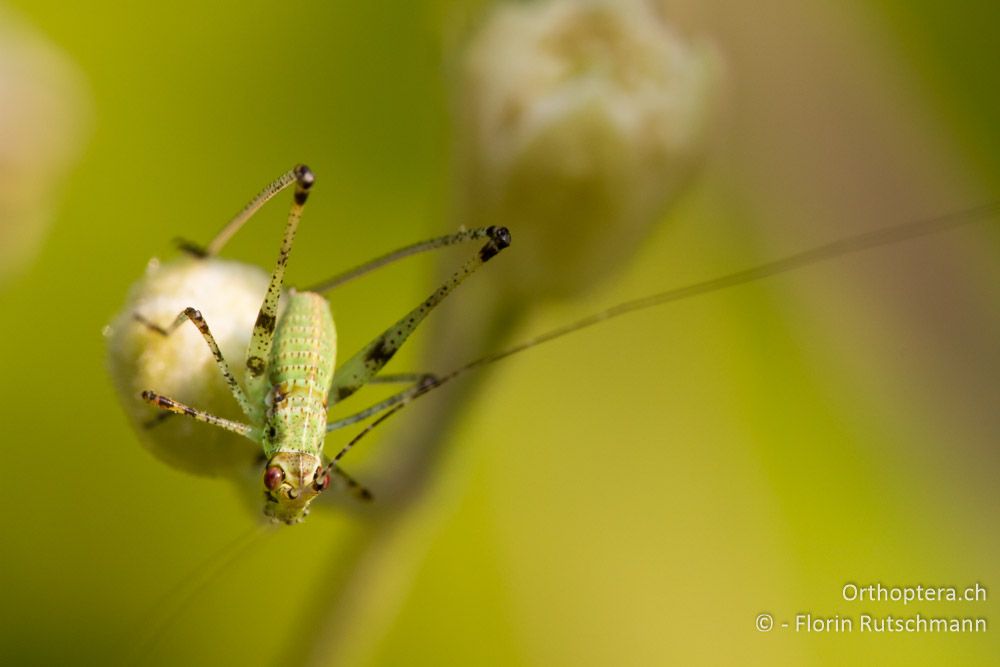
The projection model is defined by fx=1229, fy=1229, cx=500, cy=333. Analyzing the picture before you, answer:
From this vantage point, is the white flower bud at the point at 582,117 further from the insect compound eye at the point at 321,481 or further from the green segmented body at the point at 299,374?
the insect compound eye at the point at 321,481

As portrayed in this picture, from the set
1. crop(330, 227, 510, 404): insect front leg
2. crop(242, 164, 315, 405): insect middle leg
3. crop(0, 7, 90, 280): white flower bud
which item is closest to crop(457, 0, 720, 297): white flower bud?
crop(330, 227, 510, 404): insect front leg

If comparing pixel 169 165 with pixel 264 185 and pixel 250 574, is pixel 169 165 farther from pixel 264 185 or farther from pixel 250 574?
pixel 250 574

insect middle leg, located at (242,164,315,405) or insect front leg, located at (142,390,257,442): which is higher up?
insect middle leg, located at (242,164,315,405)

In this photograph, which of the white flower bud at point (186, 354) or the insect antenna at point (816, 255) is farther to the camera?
the insect antenna at point (816, 255)

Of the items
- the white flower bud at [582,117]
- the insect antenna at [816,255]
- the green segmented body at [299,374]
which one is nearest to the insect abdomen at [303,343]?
the green segmented body at [299,374]

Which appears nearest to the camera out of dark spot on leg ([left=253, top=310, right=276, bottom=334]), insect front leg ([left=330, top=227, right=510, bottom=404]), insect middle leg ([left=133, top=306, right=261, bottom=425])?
insect middle leg ([left=133, top=306, right=261, bottom=425])

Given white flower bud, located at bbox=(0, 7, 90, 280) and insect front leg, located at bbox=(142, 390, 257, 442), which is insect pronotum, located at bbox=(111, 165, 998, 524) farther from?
white flower bud, located at bbox=(0, 7, 90, 280)

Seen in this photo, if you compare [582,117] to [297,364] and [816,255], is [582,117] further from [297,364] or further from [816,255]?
[816,255]
